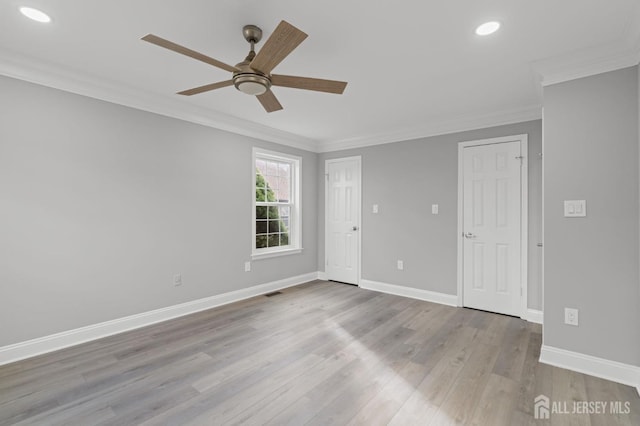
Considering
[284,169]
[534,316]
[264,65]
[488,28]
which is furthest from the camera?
[284,169]

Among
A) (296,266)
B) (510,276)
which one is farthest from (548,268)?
(296,266)

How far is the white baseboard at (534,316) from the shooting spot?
3.34 m

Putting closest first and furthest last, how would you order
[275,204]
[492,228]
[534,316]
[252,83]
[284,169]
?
[252,83] → [534,316] → [492,228] → [275,204] → [284,169]

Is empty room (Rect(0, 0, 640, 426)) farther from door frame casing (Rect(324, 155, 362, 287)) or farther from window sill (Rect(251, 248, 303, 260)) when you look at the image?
door frame casing (Rect(324, 155, 362, 287))

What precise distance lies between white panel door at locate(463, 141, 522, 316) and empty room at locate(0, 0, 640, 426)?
24 millimetres

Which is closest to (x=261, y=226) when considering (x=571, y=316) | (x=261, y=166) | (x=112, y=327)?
(x=261, y=166)

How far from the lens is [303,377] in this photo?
2.24 m

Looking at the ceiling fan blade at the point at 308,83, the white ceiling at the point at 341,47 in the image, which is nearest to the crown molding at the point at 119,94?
the white ceiling at the point at 341,47

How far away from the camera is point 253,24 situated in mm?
1962

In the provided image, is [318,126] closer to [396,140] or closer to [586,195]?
[396,140]

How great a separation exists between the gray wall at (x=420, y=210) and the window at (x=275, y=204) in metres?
1.08

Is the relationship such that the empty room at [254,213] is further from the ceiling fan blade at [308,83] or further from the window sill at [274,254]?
the window sill at [274,254]

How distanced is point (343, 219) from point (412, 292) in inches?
62.7

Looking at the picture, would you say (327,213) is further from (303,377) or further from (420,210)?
(303,377)
